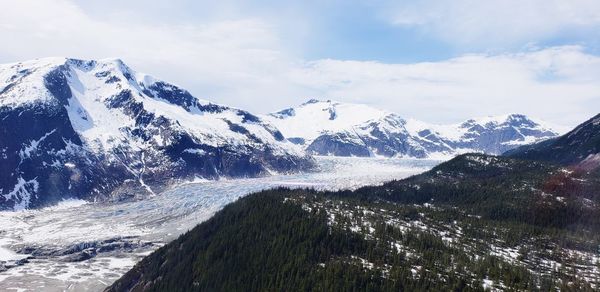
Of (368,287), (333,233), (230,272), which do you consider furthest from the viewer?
(333,233)

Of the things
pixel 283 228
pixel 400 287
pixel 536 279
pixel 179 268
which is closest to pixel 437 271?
pixel 400 287

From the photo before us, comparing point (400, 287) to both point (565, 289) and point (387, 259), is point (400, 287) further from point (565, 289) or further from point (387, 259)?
point (565, 289)

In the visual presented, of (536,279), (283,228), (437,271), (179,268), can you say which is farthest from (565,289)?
(179,268)

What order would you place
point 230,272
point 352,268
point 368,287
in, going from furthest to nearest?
1. point 230,272
2. point 352,268
3. point 368,287

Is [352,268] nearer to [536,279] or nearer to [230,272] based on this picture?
[230,272]

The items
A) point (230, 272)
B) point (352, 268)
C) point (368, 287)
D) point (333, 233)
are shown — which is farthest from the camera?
point (333, 233)

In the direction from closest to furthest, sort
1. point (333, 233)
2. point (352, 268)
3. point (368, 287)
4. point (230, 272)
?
point (368, 287) → point (352, 268) → point (230, 272) → point (333, 233)

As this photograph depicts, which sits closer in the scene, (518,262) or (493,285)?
(493,285)

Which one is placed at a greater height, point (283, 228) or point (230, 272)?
point (283, 228)

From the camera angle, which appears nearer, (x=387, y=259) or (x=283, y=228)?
(x=387, y=259)
